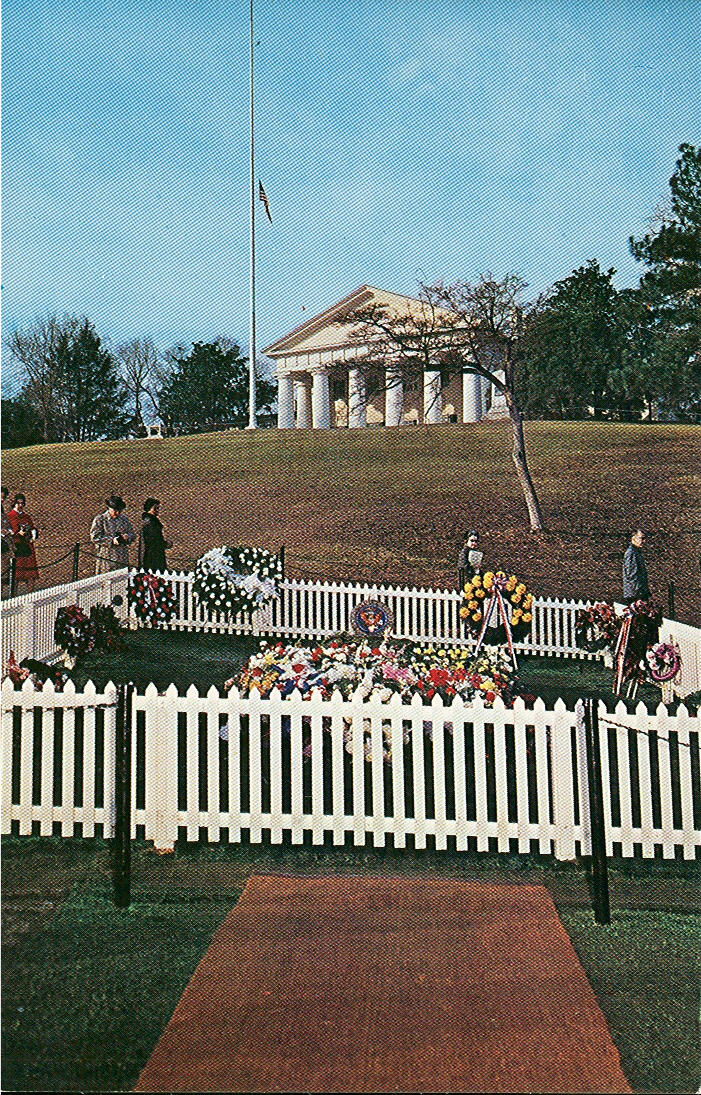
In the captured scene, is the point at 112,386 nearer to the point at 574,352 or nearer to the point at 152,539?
the point at 152,539

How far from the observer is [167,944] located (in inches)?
110

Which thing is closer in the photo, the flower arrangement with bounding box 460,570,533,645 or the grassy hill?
the flower arrangement with bounding box 460,570,533,645

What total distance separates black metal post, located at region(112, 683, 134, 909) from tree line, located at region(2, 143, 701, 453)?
5.33 metres

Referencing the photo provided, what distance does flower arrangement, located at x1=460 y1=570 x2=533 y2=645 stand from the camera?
6715mm

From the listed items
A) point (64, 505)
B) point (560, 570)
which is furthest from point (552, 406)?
point (64, 505)

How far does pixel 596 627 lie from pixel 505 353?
9.66 ft

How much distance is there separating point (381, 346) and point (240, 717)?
5170 mm

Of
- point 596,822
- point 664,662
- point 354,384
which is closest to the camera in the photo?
point 596,822

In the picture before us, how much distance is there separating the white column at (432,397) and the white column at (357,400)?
727 millimetres

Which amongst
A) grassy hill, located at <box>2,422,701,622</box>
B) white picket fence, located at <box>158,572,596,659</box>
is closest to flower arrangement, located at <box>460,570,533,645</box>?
white picket fence, located at <box>158,572,596,659</box>

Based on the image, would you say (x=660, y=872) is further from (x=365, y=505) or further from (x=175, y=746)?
(x=365, y=505)

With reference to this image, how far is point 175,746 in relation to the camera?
Answer: 3611 mm

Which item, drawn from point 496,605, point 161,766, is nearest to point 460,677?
→ point 161,766

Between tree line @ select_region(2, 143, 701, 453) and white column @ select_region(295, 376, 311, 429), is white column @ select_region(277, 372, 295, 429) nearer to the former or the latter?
white column @ select_region(295, 376, 311, 429)
